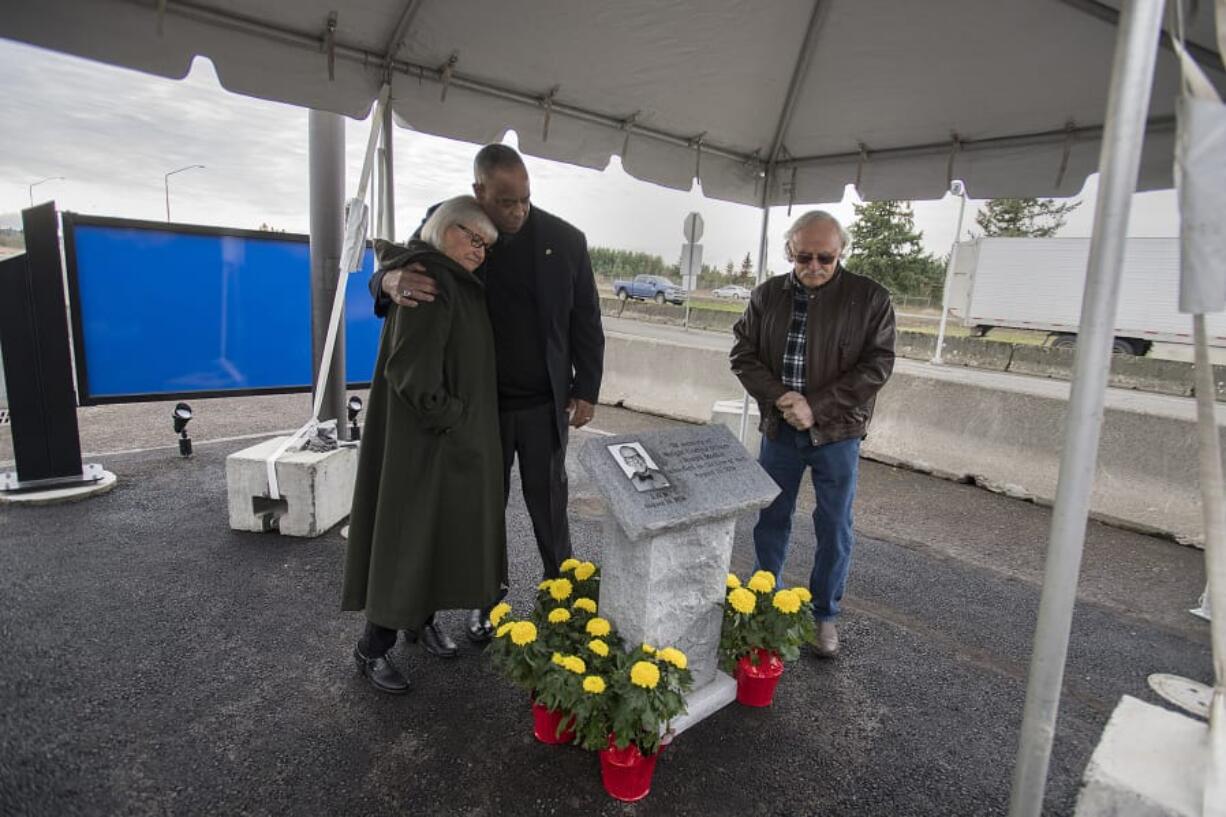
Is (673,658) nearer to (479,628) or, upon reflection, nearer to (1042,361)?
(479,628)

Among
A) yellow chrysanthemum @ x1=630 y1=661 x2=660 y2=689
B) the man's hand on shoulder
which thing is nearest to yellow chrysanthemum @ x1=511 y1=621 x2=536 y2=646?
yellow chrysanthemum @ x1=630 y1=661 x2=660 y2=689

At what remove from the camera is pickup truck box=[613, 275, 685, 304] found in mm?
39250

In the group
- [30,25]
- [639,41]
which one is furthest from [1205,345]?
[30,25]

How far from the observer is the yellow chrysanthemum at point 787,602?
2555mm

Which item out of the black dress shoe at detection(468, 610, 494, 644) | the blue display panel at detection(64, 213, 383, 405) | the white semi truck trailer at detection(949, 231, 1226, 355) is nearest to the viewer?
the black dress shoe at detection(468, 610, 494, 644)

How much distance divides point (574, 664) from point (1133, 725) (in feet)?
5.10

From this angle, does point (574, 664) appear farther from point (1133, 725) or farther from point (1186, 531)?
point (1186, 531)

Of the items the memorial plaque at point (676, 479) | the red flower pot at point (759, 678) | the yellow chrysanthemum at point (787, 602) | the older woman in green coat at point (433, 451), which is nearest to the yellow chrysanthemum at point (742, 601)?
the yellow chrysanthemum at point (787, 602)

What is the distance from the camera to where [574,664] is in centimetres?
210

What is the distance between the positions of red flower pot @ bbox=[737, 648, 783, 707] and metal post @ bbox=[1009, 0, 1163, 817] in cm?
123

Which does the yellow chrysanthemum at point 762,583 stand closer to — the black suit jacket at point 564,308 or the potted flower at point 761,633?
the potted flower at point 761,633

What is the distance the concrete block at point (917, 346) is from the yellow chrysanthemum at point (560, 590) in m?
17.7

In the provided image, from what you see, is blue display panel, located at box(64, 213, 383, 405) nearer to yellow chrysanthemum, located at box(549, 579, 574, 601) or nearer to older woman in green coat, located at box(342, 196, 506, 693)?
older woman in green coat, located at box(342, 196, 506, 693)

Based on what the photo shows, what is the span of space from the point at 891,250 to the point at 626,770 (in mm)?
45578
